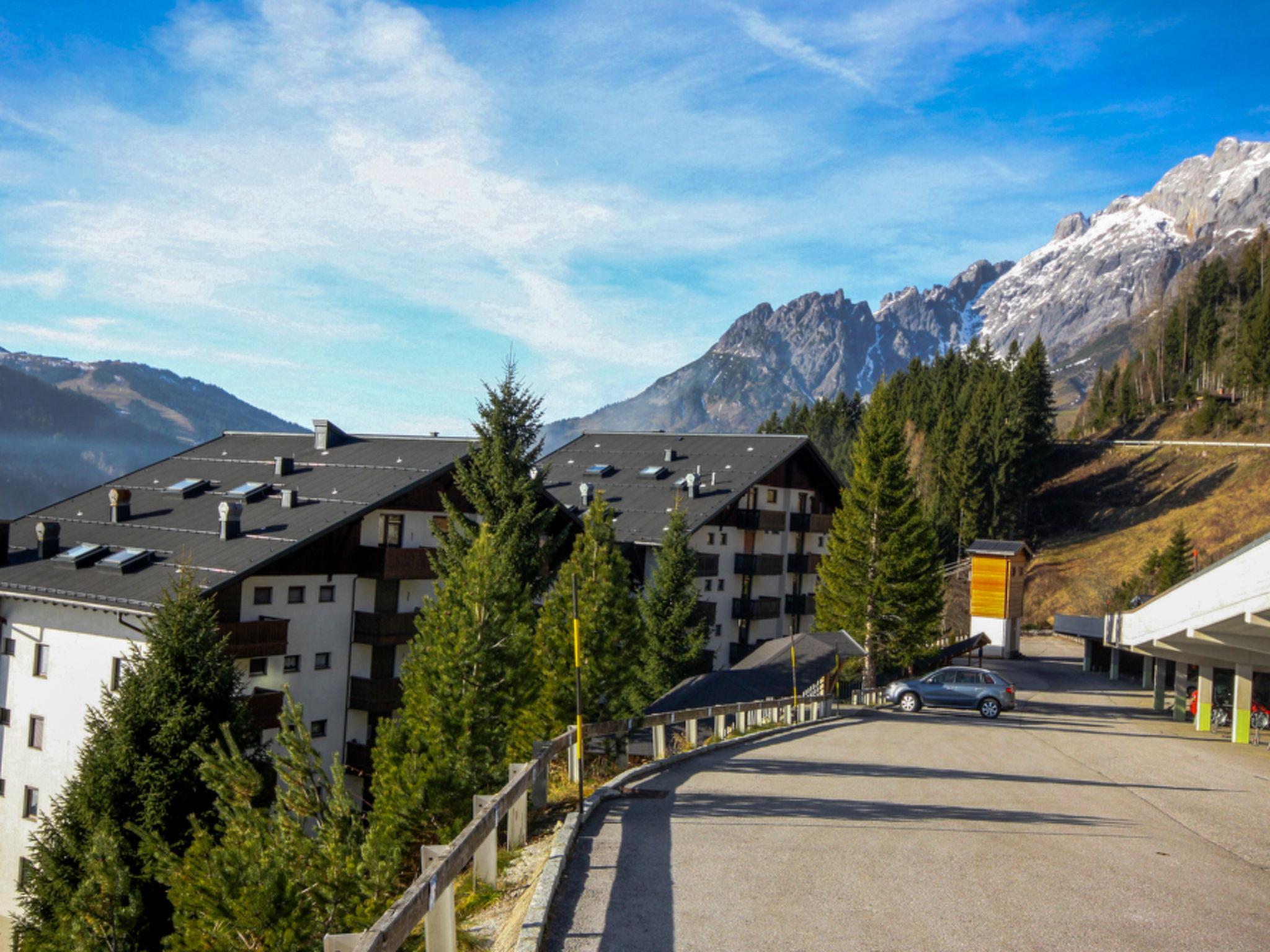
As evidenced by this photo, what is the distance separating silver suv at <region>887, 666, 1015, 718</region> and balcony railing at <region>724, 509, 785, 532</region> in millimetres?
16614

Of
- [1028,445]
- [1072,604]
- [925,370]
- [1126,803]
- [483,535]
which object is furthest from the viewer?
[925,370]

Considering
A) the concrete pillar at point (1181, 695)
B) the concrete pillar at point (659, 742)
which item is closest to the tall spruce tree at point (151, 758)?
the concrete pillar at point (659, 742)

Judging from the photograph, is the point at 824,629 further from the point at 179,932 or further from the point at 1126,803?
the point at 179,932

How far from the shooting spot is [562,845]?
8.82 m

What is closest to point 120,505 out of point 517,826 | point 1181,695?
point 517,826

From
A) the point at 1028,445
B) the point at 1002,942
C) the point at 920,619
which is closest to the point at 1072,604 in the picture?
the point at 1028,445

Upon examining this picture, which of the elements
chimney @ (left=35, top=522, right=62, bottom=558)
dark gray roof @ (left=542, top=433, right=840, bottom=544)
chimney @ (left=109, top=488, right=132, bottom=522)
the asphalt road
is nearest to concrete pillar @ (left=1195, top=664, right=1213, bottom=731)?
the asphalt road

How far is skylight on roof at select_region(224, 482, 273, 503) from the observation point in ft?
110

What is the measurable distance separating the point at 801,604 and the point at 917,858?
146 feet

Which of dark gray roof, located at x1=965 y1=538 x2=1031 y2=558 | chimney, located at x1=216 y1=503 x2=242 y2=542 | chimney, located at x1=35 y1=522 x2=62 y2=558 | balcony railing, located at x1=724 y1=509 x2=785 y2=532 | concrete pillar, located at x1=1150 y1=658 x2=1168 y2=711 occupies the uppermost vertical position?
balcony railing, located at x1=724 y1=509 x2=785 y2=532

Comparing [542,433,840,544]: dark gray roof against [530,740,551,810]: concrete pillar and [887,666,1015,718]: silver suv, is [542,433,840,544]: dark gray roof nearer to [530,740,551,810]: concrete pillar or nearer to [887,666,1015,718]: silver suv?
[887,666,1015,718]: silver suv

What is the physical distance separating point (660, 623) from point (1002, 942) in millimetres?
29740

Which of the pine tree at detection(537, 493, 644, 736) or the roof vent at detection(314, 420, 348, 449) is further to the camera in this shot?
the roof vent at detection(314, 420, 348, 449)

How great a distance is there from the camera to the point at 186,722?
1798 cm
